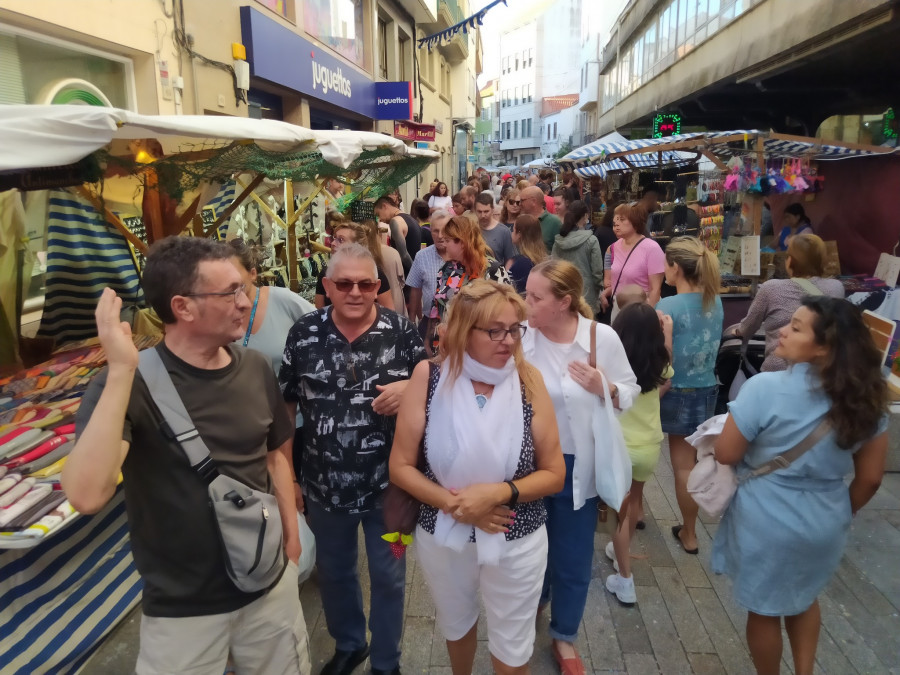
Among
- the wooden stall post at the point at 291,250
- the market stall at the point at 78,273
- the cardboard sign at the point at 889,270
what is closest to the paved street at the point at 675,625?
the market stall at the point at 78,273

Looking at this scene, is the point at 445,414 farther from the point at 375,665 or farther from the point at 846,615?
the point at 846,615

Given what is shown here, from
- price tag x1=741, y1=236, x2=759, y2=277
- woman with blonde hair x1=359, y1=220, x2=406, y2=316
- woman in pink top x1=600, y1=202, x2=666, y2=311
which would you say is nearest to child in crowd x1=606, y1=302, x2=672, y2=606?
woman in pink top x1=600, y1=202, x2=666, y2=311

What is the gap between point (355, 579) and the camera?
266 cm

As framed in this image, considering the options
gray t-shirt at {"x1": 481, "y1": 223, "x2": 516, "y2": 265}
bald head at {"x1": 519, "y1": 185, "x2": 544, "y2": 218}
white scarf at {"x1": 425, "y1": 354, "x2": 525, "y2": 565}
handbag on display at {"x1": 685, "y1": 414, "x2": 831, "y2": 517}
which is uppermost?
bald head at {"x1": 519, "y1": 185, "x2": 544, "y2": 218}

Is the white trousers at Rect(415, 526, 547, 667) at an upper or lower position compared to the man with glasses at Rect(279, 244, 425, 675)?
lower

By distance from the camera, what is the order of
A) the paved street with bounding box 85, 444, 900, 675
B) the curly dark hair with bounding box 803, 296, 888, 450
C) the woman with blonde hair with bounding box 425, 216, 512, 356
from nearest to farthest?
the curly dark hair with bounding box 803, 296, 888, 450, the paved street with bounding box 85, 444, 900, 675, the woman with blonde hair with bounding box 425, 216, 512, 356

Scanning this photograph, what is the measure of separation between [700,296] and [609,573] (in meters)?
1.75

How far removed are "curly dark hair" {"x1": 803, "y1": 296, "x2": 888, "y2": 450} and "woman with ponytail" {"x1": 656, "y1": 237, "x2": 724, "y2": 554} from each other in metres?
1.49

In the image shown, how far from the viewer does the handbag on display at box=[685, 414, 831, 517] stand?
2279 millimetres

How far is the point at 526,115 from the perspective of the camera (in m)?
83.2

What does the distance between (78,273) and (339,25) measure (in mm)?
10262

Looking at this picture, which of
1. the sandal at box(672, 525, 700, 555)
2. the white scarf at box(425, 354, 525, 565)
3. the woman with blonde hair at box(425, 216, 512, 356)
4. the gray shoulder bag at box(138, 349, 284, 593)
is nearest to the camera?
the gray shoulder bag at box(138, 349, 284, 593)

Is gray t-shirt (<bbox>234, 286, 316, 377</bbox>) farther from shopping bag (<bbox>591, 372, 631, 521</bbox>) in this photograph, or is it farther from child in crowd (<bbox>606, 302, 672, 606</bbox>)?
child in crowd (<bbox>606, 302, 672, 606</bbox>)

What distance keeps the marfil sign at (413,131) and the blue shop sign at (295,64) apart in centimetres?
342
